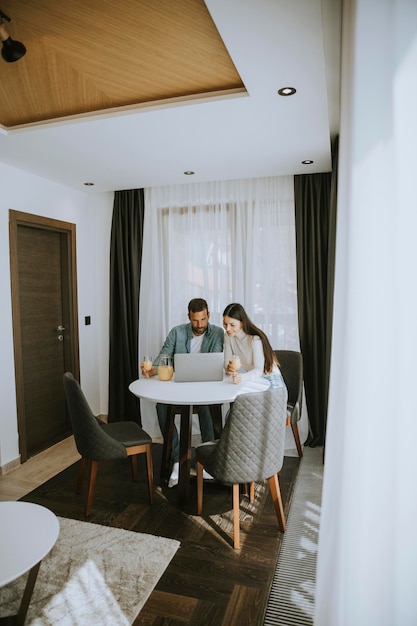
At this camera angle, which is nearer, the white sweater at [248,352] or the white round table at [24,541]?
the white round table at [24,541]

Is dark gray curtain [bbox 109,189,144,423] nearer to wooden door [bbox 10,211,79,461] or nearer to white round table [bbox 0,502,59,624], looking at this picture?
wooden door [bbox 10,211,79,461]

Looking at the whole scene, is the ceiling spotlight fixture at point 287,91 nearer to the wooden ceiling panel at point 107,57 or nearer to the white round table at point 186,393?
the wooden ceiling panel at point 107,57

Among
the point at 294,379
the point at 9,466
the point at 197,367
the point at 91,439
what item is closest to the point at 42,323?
the point at 9,466

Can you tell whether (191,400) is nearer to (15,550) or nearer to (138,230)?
(15,550)

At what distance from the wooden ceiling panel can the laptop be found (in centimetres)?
160

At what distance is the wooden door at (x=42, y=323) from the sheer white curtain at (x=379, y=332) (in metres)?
3.15

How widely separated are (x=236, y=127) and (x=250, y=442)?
74.1 inches

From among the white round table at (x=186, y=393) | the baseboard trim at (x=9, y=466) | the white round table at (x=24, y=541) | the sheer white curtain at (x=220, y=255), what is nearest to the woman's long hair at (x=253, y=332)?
the white round table at (x=186, y=393)

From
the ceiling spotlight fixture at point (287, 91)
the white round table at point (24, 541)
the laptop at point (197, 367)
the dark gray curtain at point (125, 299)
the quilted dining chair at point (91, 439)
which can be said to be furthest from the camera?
the dark gray curtain at point (125, 299)

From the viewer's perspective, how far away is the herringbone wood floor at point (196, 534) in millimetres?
1898

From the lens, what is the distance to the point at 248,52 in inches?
70.2

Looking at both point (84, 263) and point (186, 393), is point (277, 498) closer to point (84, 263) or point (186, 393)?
point (186, 393)

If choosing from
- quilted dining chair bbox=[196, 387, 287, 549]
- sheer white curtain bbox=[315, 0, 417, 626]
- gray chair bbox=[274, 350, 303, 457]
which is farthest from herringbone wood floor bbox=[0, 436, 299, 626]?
sheer white curtain bbox=[315, 0, 417, 626]

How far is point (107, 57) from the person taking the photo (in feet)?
→ 6.45
